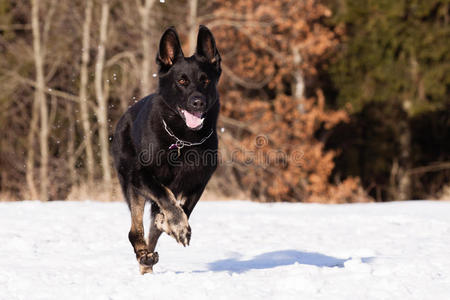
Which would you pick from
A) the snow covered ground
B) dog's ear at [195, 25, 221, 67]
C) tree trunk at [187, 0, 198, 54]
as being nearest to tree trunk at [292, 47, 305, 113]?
tree trunk at [187, 0, 198, 54]

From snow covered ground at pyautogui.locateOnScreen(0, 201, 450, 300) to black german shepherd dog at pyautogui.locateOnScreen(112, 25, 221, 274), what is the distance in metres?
0.53

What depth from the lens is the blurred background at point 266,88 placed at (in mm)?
16703

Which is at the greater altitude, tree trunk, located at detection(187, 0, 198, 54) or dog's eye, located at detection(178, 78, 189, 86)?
dog's eye, located at detection(178, 78, 189, 86)

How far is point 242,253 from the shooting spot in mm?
6043

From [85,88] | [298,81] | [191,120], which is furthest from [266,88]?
[191,120]

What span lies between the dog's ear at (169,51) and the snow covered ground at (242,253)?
166cm

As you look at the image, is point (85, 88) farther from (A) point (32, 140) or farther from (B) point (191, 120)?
(B) point (191, 120)

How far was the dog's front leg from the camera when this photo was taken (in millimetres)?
4516

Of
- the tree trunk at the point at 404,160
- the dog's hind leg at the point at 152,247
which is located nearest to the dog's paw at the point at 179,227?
the dog's hind leg at the point at 152,247

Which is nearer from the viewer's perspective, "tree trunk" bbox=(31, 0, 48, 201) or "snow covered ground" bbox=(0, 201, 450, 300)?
"snow covered ground" bbox=(0, 201, 450, 300)

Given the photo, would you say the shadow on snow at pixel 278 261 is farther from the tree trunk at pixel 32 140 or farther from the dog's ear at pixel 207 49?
the tree trunk at pixel 32 140

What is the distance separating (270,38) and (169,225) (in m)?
14.0

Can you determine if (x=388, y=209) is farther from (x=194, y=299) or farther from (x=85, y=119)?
(x=85, y=119)

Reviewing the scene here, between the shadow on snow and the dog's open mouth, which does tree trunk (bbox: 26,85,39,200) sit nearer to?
the shadow on snow
